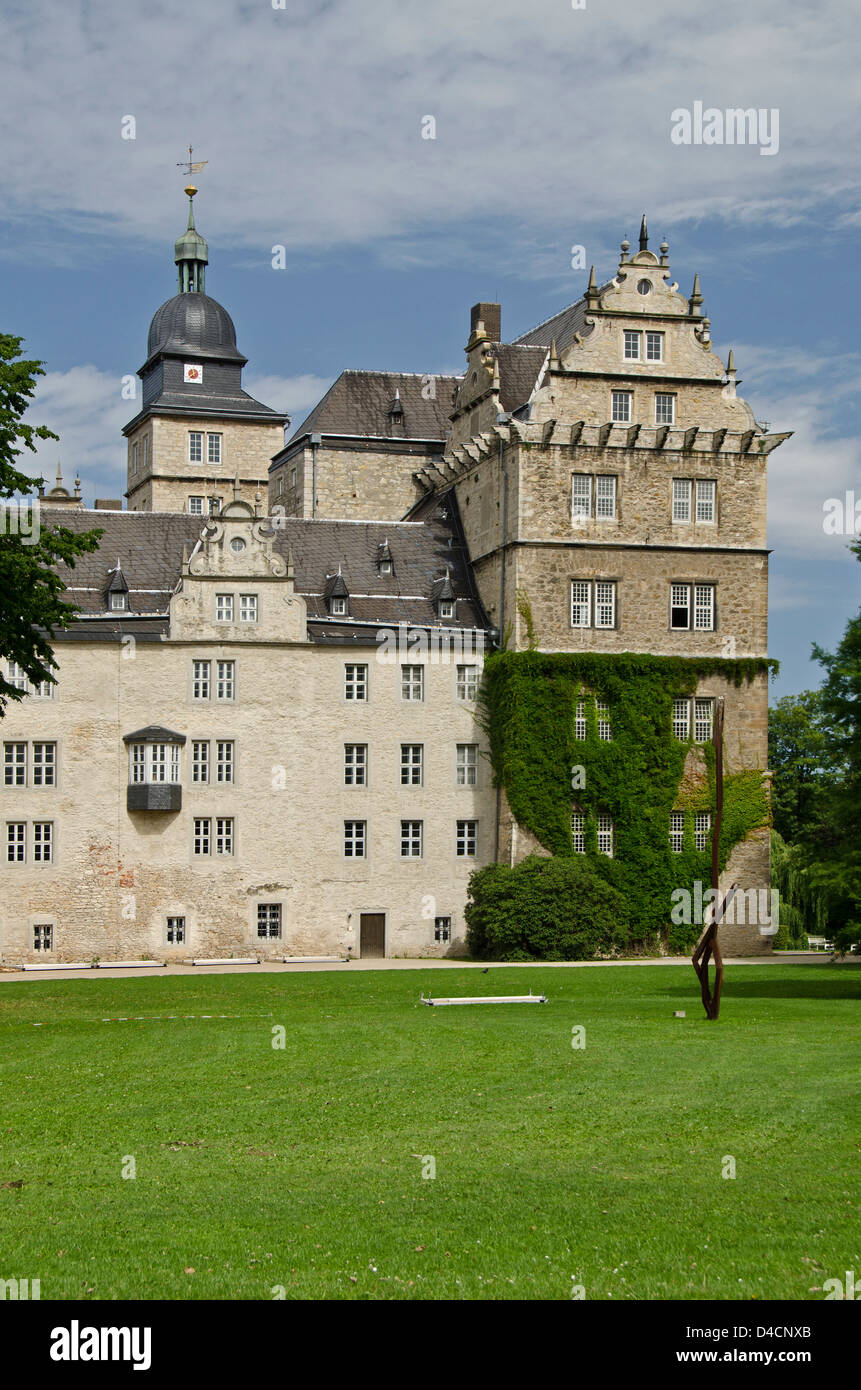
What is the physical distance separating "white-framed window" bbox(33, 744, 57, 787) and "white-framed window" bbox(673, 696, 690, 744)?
1775 cm

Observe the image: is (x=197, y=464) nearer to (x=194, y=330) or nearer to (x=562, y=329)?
(x=194, y=330)

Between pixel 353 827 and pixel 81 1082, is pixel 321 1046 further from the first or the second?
pixel 353 827

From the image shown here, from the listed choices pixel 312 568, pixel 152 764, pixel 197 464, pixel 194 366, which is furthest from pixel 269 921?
Answer: pixel 194 366

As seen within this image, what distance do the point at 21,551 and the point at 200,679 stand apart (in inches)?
694

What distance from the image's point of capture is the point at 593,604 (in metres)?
48.5

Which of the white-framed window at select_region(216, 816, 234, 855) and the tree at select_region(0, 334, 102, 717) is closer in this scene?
the tree at select_region(0, 334, 102, 717)

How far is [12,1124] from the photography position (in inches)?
646

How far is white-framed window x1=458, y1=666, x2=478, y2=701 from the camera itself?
48.4 meters

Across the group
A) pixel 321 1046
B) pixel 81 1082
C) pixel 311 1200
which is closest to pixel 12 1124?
pixel 81 1082

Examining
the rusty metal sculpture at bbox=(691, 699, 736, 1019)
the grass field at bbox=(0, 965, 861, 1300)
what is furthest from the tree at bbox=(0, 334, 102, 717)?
the rusty metal sculpture at bbox=(691, 699, 736, 1019)

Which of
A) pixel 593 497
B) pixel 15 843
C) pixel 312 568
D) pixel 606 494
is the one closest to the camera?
pixel 15 843

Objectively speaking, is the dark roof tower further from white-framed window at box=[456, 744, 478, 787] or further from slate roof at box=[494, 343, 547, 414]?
white-framed window at box=[456, 744, 478, 787]
